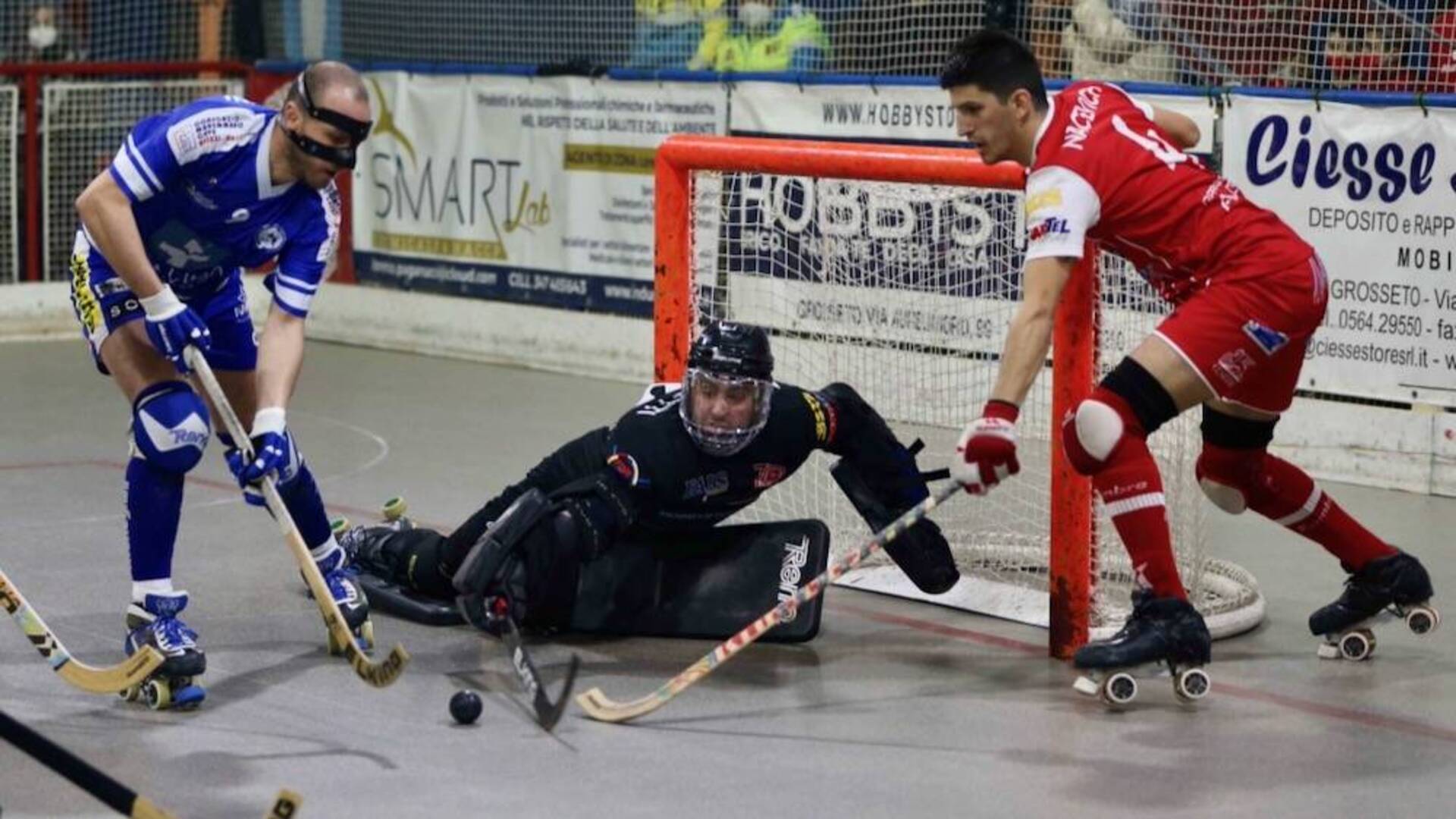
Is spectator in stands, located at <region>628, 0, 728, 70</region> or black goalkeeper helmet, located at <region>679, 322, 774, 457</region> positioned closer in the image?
black goalkeeper helmet, located at <region>679, 322, 774, 457</region>

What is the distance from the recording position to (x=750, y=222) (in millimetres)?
6375

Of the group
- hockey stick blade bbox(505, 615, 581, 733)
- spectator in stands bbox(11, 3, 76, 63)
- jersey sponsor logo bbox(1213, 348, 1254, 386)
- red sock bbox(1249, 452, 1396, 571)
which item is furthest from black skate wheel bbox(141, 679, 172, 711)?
spectator in stands bbox(11, 3, 76, 63)

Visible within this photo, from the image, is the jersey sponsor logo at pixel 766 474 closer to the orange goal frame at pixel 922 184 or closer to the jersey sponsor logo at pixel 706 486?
the jersey sponsor logo at pixel 706 486

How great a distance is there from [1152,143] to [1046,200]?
32cm

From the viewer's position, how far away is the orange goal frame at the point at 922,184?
501 cm

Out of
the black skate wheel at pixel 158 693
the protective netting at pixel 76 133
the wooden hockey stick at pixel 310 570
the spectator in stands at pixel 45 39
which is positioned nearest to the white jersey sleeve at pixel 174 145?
the wooden hockey stick at pixel 310 570

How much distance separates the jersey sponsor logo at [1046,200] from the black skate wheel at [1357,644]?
1331mm

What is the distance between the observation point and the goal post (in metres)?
5.62

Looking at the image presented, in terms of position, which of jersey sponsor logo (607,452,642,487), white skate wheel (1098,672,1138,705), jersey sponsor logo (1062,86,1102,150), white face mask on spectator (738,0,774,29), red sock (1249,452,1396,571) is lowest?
white skate wheel (1098,672,1138,705)

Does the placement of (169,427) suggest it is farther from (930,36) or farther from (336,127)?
(930,36)

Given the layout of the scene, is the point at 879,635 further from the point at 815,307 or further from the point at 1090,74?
the point at 1090,74

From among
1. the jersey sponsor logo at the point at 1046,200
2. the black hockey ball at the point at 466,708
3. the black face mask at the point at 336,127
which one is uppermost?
the black face mask at the point at 336,127

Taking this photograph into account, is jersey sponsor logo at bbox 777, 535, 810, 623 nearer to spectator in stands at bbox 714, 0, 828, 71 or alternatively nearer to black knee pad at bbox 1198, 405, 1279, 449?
black knee pad at bbox 1198, 405, 1279, 449

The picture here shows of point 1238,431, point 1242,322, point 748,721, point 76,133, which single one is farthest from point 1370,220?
point 76,133
